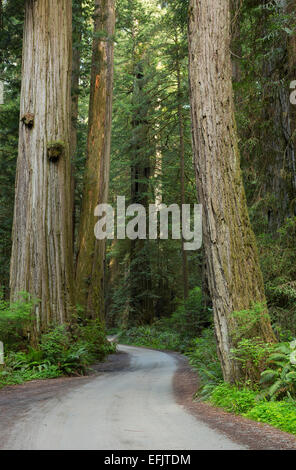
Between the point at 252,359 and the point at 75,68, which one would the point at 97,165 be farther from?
the point at 252,359

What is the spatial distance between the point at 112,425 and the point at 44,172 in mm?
6539

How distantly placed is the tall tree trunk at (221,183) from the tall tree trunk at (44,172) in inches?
165

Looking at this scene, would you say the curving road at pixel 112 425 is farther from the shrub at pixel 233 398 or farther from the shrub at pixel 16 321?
the shrub at pixel 16 321

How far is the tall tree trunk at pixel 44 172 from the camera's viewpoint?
30.9 ft

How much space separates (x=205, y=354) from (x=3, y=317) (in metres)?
4.21

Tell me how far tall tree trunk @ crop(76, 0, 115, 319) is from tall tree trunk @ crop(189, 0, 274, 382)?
318 inches

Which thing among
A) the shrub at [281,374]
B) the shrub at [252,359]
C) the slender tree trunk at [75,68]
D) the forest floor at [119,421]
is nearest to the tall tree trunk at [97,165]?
the slender tree trunk at [75,68]

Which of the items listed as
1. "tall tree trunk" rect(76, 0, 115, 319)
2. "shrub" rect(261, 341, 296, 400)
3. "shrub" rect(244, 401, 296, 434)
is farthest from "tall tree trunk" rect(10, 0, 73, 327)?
"shrub" rect(244, 401, 296, 434)

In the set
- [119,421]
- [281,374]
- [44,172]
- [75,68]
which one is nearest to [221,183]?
[281,374]

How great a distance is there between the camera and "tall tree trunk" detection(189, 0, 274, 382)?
611 centimetres

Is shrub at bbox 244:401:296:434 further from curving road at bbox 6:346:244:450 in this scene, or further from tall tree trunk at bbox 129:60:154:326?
tall tree trunk at bbox 129:60:154:326

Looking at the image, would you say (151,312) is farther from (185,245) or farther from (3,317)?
(3,317)
